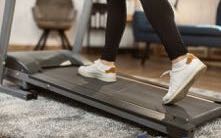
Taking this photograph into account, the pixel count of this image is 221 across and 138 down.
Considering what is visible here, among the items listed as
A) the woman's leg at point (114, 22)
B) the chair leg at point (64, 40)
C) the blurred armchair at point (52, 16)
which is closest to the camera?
the woman's leg at point (114, 22)

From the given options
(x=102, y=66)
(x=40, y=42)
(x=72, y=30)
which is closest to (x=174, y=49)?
(x=102, y=66)

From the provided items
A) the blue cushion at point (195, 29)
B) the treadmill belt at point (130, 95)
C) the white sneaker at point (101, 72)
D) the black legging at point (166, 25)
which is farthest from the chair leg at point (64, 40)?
the black legging at point (166, 25)

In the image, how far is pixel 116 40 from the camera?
173cm

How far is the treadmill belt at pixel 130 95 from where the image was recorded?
139cm

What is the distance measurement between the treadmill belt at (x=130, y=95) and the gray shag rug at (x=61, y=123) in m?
0.08

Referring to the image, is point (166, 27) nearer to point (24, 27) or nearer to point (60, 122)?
point (60, 122)

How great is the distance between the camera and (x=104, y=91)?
5.35ft

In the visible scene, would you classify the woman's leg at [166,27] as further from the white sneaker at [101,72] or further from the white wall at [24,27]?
the white wall at [24,27]

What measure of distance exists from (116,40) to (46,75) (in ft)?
1.46

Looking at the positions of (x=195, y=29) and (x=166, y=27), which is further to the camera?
(x=195, y=29)

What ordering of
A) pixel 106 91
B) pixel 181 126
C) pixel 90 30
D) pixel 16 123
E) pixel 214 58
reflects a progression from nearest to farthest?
pixel 181 126, pixel 16 123, pixel 106 91, pixel 214 58, pixel 90 30

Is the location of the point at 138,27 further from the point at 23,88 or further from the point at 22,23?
the point at 23,88

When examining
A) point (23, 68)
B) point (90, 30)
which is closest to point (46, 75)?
point (23, 68)

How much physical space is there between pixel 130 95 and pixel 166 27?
41 cm
